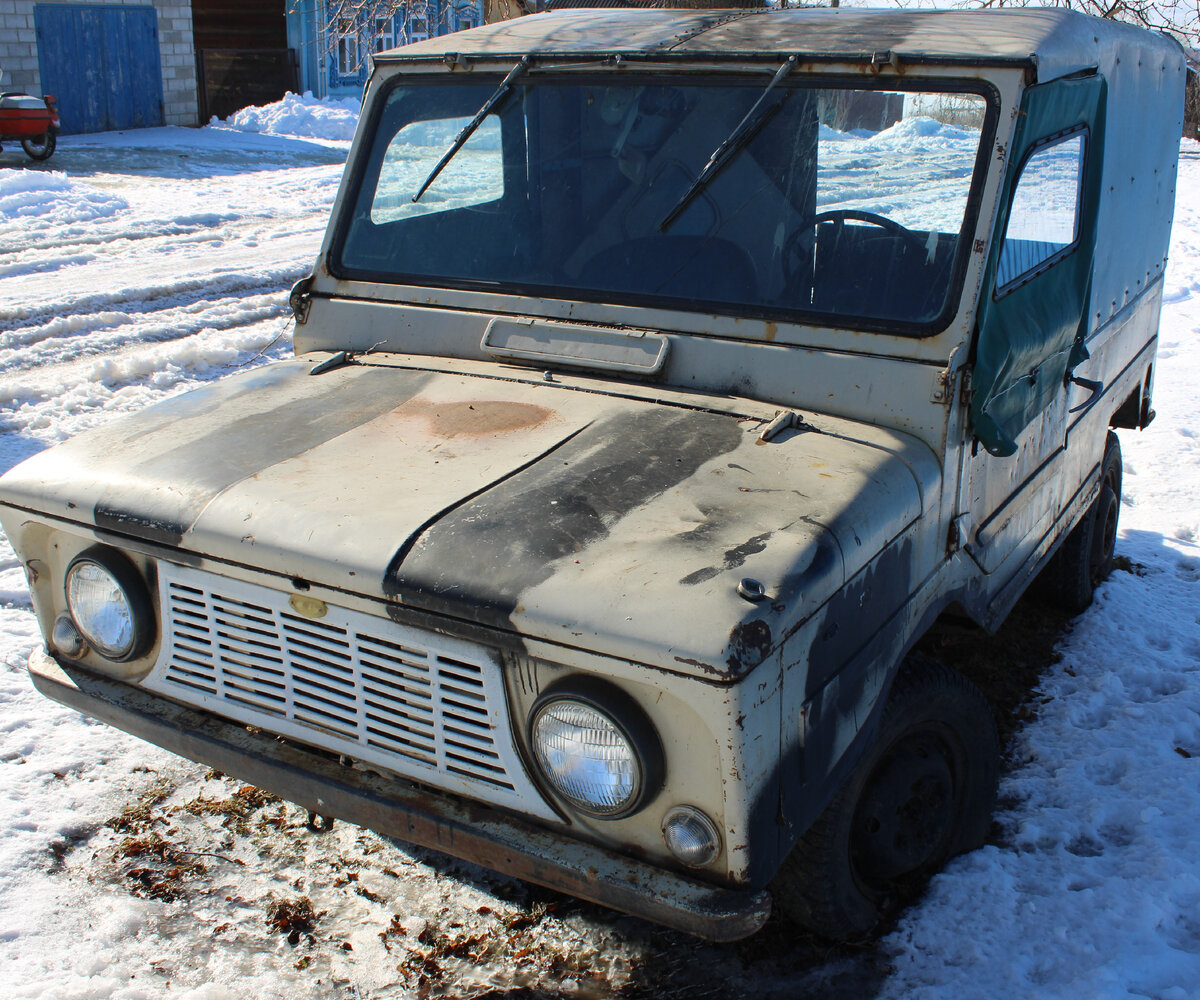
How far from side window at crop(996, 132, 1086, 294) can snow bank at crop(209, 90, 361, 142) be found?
61.9 feet

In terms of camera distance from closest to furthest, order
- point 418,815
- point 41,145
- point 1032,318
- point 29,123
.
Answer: point 418,815 < point 1032,318 < point 29,123 < point 41,145

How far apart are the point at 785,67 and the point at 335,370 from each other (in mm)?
1433

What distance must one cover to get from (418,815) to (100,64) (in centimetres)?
2001

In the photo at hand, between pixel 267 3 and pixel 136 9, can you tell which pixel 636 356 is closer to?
pixel 136 9

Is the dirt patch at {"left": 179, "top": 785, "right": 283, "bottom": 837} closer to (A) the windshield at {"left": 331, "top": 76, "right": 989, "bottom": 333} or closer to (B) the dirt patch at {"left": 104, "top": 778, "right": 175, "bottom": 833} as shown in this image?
(B) the dirt patch at {"left": 104, "top": 778, "right": 175, "bottom": 833}

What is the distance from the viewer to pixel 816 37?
113 inches

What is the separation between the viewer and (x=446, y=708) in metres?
2.13

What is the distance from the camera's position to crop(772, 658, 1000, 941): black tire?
239 cm

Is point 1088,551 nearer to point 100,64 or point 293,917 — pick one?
point 293,917

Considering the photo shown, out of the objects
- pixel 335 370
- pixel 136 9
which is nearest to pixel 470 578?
pixel 335 370

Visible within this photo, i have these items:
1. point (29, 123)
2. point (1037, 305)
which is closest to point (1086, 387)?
point (1037, 305)

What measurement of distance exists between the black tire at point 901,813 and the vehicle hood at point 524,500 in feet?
1.55

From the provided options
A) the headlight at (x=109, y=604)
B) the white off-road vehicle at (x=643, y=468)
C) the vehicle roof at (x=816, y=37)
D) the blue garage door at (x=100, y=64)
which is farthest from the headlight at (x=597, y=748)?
the blue garage door at (x=100, y=64)

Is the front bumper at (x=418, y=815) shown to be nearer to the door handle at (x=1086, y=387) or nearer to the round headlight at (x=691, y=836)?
the round headlight at (x=691, y=836)
